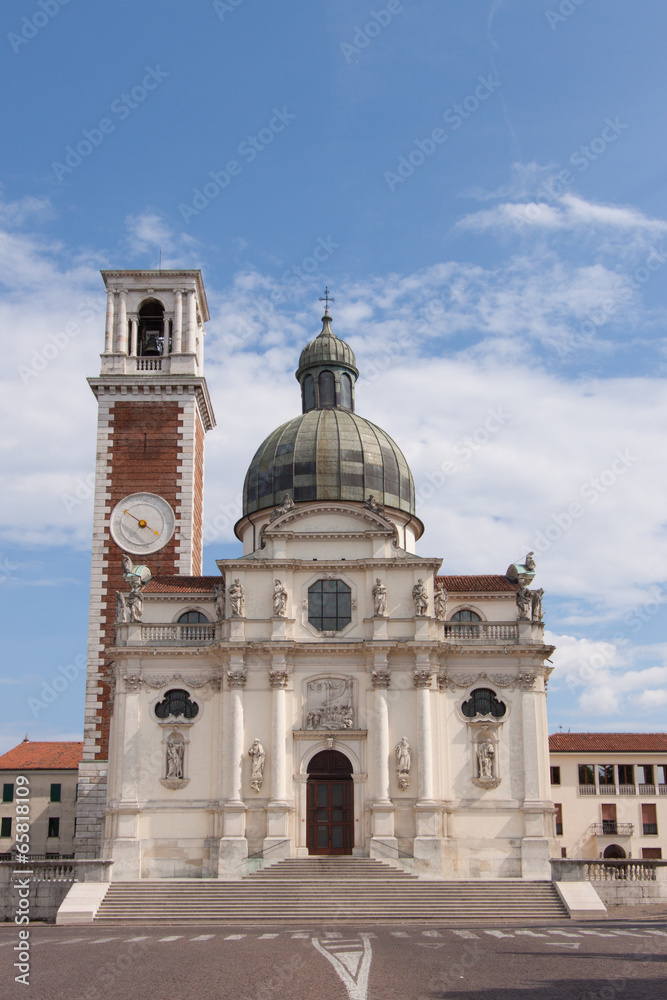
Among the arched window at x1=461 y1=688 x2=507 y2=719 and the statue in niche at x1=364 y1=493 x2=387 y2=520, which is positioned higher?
the statue in niche at x1=364 y1=493 x2=387 y2=520

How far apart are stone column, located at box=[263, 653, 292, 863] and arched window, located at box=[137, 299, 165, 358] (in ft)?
64.5

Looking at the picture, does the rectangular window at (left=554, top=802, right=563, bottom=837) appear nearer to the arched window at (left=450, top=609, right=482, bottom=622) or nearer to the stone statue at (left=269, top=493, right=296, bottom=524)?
the arched window at (left=450, top=609, right=482, bottom=622)

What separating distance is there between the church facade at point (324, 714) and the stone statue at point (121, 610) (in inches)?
2.2

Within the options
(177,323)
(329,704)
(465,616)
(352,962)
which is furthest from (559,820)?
(352,962)

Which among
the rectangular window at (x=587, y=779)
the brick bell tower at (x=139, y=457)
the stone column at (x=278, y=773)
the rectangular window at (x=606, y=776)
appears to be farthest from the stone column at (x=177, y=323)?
the rectangular window at (x=606, y=776)

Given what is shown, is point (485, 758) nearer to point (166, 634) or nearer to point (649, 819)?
point (166, 634)

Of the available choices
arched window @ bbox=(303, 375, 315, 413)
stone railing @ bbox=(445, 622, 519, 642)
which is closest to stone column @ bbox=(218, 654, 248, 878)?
stone railing @ bbox=(445, 622, 519, 642)

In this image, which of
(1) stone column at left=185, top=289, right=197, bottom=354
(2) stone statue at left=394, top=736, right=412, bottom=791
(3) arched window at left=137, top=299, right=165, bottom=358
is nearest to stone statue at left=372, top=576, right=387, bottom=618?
(2) stone statue at left=394, top=736, right=412, bottom=791

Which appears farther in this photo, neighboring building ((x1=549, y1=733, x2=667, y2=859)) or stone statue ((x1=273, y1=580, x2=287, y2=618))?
neighboring building ((x1=549, y1=733, x2=667, y2=859))

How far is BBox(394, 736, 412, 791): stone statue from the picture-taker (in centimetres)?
4003

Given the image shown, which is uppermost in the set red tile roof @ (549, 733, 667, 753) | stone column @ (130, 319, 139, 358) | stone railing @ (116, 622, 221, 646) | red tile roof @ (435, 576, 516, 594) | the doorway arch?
stone column @ (130, 319, 139, 358)

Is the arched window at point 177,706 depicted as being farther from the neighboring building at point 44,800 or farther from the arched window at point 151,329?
the neighboring building at point 44,800

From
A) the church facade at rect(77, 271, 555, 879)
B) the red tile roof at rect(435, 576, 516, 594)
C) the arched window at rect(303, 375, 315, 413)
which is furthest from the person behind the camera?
the arched window at rect(303, 375, 315, 413)

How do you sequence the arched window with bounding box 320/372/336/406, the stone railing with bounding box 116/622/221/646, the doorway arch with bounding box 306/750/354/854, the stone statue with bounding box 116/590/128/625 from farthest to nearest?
the arched window with bounding box 320/372/336/406 < the stone statue with bounding box 116/590/128/625 < the stone railing with bounding box 116/622/221/646 < the doorway arch with bounding box 306/750/354/854
